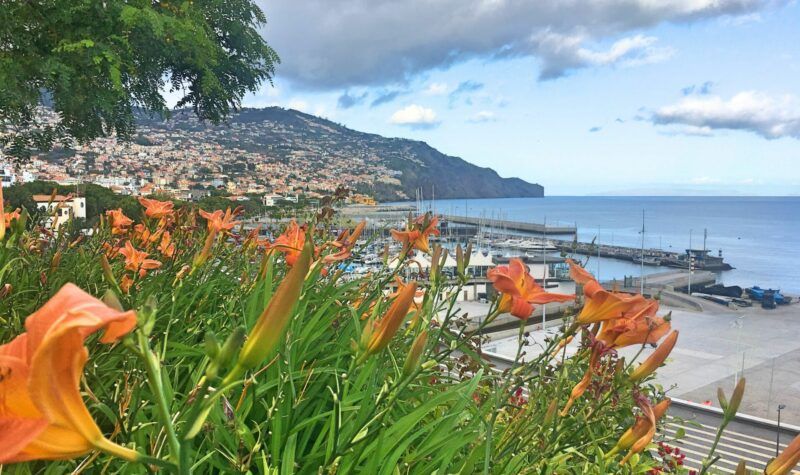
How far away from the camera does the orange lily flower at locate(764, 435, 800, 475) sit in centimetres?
67

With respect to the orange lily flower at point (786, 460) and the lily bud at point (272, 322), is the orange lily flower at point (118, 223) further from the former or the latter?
the orange lily flower at point (786, 460)

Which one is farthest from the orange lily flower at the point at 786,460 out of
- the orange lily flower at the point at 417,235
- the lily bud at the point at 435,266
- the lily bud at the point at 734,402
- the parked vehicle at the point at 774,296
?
the parked vehicle at the point at 774,296

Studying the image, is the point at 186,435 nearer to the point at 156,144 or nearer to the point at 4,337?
the point at 4,337

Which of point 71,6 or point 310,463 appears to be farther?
point 71,6

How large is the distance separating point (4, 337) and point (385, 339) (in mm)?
1024

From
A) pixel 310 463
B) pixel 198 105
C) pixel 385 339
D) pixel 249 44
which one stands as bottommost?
pixel 310 463

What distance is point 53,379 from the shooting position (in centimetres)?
32

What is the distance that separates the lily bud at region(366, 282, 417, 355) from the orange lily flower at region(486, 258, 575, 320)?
25cm

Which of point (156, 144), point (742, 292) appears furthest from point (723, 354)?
point (156, 144)

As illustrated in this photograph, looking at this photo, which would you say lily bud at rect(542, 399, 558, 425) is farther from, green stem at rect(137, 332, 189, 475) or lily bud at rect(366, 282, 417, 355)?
green stem at rect(137, 332, 189, 475)

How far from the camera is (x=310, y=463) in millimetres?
819

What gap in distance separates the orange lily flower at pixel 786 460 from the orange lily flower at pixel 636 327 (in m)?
0.22

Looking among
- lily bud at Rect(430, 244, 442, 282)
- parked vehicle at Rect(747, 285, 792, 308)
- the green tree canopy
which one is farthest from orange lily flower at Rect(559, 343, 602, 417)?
parked vehicle at Rect(747, 285, 792, 308)

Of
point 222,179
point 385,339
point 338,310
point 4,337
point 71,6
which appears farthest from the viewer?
point 222,179
